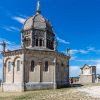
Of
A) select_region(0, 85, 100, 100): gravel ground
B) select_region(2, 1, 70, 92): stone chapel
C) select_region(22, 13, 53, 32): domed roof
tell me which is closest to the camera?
select_region(0, 85, 100, 100): gravel ground

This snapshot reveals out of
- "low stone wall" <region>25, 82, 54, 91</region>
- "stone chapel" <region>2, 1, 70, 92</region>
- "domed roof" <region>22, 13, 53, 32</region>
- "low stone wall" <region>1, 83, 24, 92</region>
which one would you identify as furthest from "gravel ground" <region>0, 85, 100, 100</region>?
"domed roof" <region>22, 13, 53, 32</region>

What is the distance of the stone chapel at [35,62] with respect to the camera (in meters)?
38.4

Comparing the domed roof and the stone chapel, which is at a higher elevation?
the domed roof

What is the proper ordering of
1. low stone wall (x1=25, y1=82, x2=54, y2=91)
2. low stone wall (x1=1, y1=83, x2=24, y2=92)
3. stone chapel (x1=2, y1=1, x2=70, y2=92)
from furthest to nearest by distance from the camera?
stone chapel (x1=2, y1=1, x2=70, y2=92)
low stone wall (x1=25, y1=82, x2=54, y2=91)
low stone wall (x1=1, y1=83, x2=24, y2=92)

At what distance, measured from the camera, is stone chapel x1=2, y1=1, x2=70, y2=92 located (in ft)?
126

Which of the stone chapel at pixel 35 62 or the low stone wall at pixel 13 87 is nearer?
the low stone wall at pixel 13 87

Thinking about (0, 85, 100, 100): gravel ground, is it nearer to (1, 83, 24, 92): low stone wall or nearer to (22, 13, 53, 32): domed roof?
(1, 83, 24, 92): low stone wall

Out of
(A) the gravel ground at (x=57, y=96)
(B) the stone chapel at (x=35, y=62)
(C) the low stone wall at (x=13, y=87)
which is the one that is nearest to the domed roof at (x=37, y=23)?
(B) the stone chapel at (x=35, y=62)

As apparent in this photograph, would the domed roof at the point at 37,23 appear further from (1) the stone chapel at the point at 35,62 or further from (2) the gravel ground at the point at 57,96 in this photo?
(2) the gravel ground at the point at 57,96

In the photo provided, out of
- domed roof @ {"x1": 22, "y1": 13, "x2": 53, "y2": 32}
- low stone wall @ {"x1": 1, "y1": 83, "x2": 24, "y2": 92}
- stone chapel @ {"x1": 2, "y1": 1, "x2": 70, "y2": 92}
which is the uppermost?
domed roof @ {"x1": 22, "y1": 13, "x2": 53, "y2": 32}

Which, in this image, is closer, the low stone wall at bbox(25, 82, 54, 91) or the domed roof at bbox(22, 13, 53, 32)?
the low stone wall at bbox(25, 82, 54, 91)

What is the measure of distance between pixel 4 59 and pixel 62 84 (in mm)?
11886

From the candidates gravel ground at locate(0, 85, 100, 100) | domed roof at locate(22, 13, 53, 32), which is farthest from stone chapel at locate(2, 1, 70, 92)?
gravel ground at locate(0, 85, 100, 100)

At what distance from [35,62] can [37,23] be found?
28.8 ft
